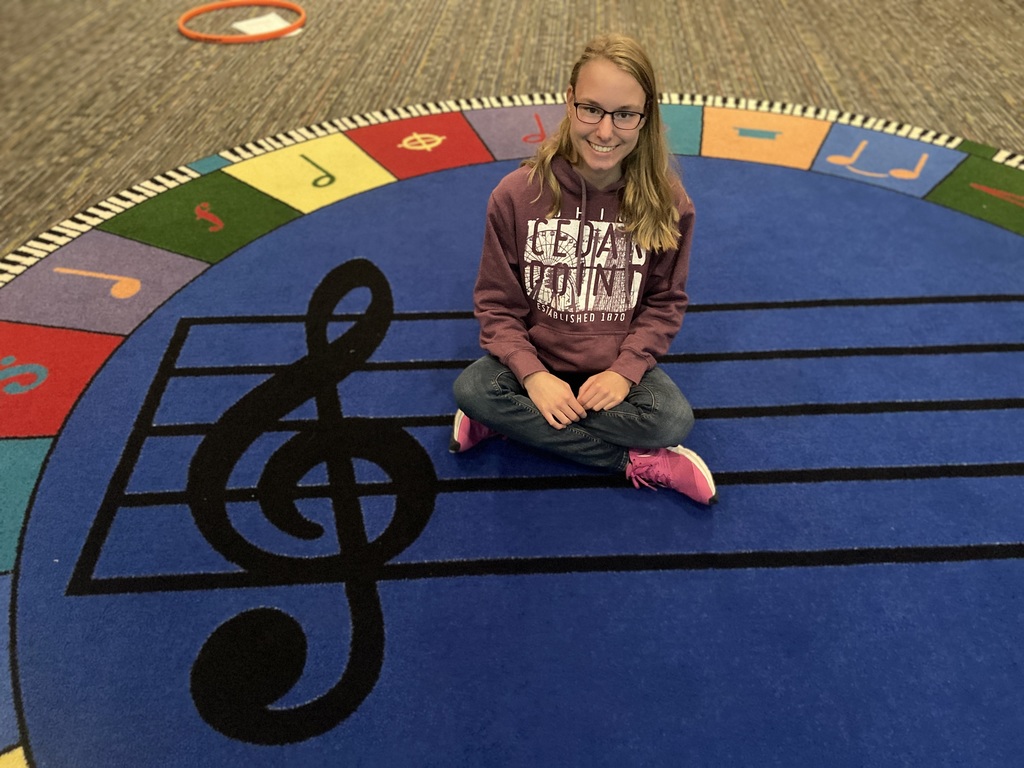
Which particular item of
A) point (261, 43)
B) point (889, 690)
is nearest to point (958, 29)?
point (261, 43)

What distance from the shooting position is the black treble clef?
1292 millimetres

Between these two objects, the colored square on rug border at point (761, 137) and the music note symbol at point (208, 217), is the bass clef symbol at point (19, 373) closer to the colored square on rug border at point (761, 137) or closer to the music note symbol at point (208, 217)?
the music note symbol at point (208, 217)

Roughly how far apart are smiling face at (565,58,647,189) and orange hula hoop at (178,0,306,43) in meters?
2.71

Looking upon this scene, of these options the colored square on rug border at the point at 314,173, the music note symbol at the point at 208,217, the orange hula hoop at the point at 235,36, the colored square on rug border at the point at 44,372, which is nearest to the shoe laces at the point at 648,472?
the colored square on rug border at the point at 44,372

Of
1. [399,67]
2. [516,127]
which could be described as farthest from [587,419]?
[399,67]

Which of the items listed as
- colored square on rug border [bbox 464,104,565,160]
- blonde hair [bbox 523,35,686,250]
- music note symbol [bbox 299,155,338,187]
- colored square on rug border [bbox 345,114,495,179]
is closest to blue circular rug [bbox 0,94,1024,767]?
music note symbol [bbox 299,155,338,187]

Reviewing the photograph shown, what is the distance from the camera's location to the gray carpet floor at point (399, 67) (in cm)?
282

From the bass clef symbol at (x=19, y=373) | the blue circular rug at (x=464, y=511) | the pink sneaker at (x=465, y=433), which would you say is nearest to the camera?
the blue circular rug at (x=464, y=511)

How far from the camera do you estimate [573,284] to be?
1.62 metres

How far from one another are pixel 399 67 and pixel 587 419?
236 centimetres

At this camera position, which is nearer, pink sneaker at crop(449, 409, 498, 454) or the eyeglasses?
the eyeglasses

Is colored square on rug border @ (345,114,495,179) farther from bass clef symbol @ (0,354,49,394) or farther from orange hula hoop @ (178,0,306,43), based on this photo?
bass clef symbol @ (0,354,49,394)

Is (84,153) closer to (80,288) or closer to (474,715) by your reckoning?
(80,288)

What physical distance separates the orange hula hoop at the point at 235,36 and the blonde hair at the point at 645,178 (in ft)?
8.63
